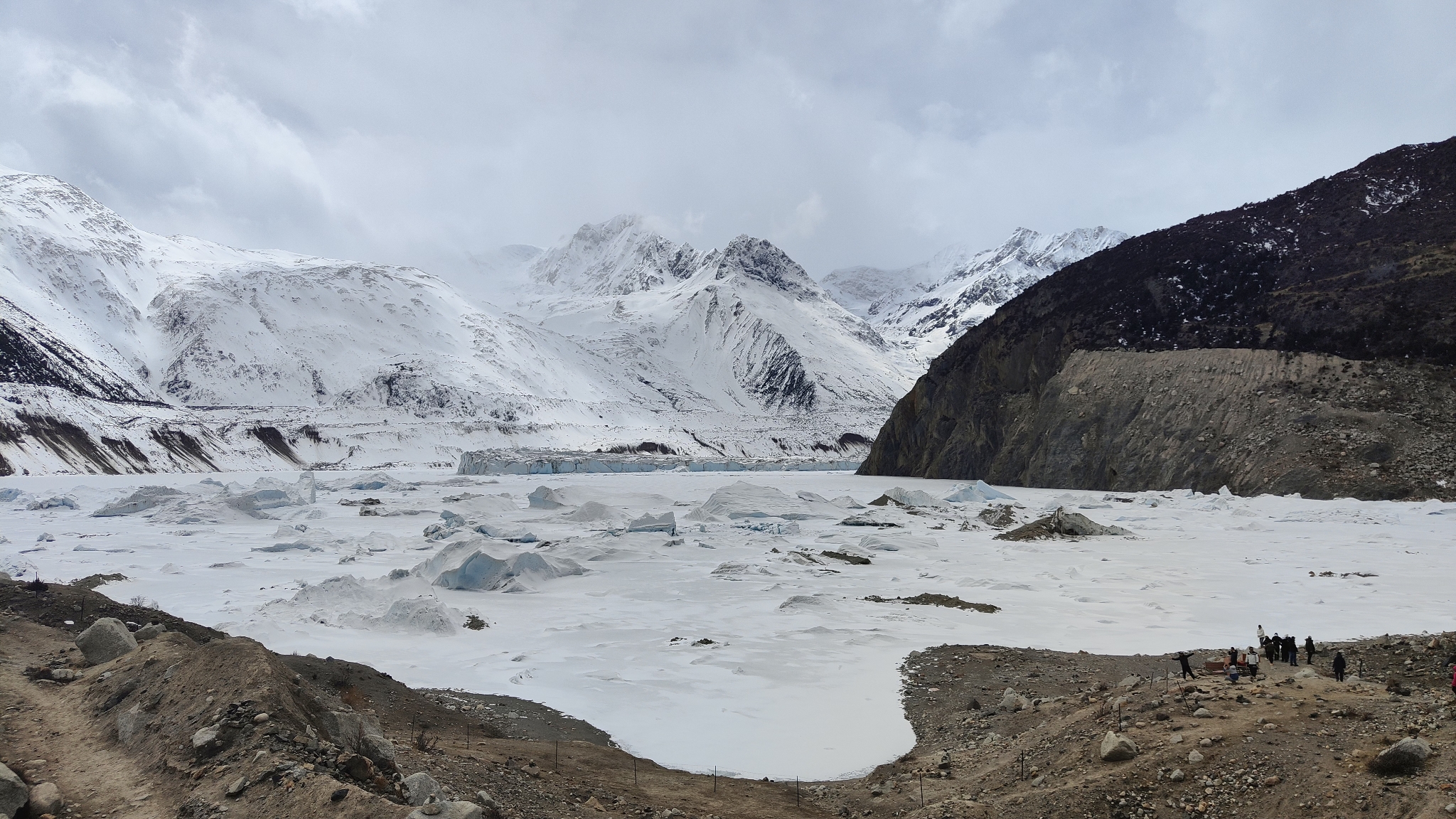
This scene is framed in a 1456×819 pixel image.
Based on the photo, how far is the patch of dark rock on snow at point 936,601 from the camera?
51.9 ft

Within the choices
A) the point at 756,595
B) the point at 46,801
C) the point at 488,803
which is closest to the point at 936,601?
the point at 756,595

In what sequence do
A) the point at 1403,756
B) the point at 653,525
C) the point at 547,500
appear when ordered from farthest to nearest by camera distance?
the point at 547,500
the point at 653,525
the point at 1403,756

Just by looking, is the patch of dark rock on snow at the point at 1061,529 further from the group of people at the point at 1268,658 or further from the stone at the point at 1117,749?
the stone at the point at 1117,749

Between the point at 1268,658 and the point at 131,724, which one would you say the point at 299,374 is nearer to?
the point at 131,724

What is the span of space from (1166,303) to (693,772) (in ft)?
163

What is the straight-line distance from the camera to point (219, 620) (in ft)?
45.7

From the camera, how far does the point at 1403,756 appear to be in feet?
18.6

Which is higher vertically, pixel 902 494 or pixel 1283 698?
pixel 902 494

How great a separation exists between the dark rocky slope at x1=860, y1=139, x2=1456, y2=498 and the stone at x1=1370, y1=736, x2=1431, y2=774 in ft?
102

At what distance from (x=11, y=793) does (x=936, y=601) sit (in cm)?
1450

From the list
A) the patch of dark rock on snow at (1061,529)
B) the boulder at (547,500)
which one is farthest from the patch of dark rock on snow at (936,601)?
the boulder at (547,500)

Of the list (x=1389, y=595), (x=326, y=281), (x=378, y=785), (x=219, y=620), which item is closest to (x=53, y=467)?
(x=219, y=620)

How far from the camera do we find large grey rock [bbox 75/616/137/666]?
7.61 m

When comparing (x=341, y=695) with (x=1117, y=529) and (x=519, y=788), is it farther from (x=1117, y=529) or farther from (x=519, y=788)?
(x=1117, y=529)
